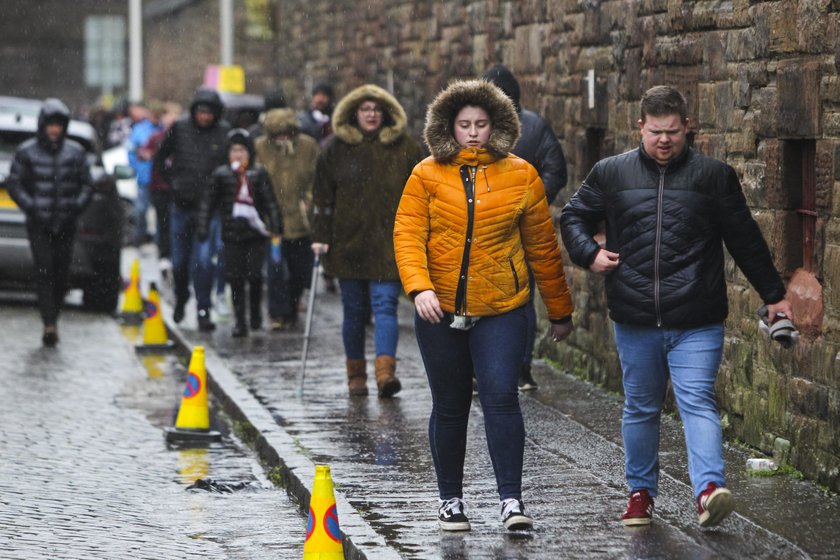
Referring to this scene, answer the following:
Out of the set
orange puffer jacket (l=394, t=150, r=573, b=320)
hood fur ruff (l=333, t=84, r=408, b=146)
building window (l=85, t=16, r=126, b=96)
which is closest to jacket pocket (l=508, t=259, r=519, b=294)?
orange puffer jacket (l=394, t=150, r=573, b=320)

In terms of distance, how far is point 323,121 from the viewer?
17562mm

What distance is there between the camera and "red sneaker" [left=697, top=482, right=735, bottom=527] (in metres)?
6.64

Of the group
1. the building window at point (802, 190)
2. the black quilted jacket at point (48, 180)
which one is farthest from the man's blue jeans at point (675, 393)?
the black quilted jacket at point (48, 180)

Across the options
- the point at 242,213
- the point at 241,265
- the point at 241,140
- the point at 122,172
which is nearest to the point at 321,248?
the point at 242,213

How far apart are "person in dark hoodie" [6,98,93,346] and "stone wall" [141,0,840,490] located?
3511 millimetres

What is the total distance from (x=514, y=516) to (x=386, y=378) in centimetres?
398

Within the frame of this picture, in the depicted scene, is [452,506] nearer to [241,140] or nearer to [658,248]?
[658,248]

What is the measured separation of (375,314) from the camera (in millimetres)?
11039

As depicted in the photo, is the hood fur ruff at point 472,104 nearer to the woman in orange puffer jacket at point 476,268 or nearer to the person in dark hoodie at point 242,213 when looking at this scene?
the woman in orange puffer jacket at point 476,268

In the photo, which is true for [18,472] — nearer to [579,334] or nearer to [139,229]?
[579,334]

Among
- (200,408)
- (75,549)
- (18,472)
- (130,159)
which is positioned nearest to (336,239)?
(200,408)

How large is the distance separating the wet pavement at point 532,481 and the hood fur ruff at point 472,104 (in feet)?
4.94

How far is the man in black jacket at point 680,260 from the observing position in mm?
6836

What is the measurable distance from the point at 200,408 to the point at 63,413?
4.07ft
